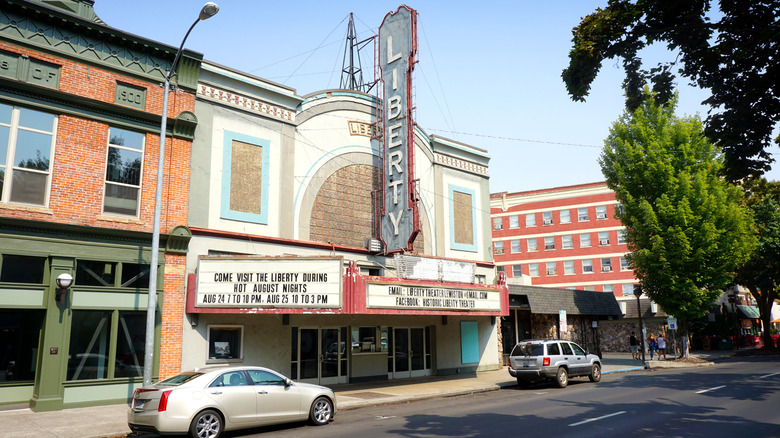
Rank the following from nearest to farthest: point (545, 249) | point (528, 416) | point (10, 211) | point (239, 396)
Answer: point (239, 396) → point (528, 416) → point (10, 211) → point (545, 249)

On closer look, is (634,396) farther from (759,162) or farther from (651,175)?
(651,175)

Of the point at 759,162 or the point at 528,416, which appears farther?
the point at 528,416

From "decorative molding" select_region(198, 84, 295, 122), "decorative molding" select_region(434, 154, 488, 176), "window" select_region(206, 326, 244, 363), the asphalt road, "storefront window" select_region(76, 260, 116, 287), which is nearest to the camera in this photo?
the asphalt road

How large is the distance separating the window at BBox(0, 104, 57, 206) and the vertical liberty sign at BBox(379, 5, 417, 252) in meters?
12.1

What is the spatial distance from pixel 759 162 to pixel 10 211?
1760 cm

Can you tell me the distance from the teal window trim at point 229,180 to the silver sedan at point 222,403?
7.68 metres

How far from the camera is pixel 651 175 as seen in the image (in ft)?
105

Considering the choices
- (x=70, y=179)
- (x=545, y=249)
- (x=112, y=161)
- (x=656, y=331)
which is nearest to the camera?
(x=70, y=179)

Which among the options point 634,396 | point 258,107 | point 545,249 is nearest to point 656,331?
point 545,249

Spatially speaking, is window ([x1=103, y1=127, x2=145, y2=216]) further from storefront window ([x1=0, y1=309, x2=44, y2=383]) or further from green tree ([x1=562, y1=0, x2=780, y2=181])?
green tree ([x1=562, y1=0, x2=780, y2=181])

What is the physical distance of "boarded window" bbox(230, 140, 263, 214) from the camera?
63.6ft

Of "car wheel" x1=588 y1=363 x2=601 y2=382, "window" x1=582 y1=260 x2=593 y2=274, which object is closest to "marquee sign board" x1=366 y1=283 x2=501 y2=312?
"car wheel" x1=588 y1=363 x2=601 y2=382

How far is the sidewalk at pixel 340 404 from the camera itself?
1246 centimetres

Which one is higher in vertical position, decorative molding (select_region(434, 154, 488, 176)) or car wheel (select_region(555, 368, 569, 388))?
decorative molding (select_region(434, 154, 488, 176))
